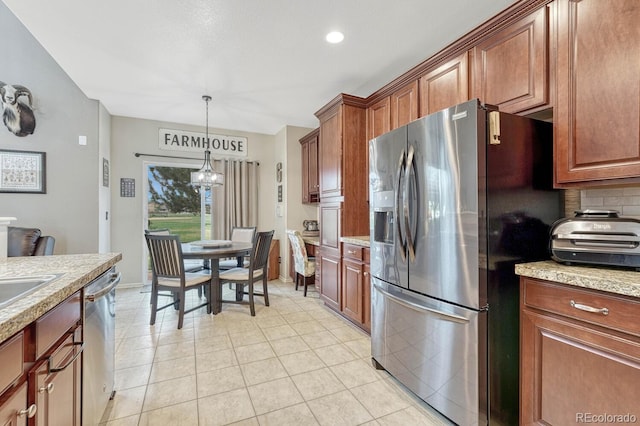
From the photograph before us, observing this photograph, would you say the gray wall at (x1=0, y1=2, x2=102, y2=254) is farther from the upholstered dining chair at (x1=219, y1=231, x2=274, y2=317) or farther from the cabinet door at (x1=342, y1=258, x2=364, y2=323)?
the cabinet door at (x1=342, y1=258, x2=364, y2=323)

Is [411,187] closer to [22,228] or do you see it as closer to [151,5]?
[151,5]

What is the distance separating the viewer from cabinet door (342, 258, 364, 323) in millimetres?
2893

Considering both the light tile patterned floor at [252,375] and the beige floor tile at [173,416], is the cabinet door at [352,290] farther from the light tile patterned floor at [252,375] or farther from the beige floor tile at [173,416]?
the beige floor tile at [173,416]

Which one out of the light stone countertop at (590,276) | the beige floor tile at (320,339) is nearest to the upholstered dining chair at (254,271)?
the beige floor tile at (320,339)

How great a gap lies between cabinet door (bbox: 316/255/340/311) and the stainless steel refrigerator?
4.52 ft

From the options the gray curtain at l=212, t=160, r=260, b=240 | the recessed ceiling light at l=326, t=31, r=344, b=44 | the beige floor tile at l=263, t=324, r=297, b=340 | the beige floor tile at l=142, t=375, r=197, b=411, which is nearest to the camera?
the beige floor tile at l=142, t=375, r=197, b=411

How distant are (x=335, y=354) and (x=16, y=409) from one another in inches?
80.8

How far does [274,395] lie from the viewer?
6.36 feet

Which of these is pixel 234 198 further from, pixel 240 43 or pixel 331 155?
pixel 240 43

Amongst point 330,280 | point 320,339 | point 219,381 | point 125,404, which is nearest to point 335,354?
point 320,339

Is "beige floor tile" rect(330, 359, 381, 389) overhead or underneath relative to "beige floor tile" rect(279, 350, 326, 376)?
underneath

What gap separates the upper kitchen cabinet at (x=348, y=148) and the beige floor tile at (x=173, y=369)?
2.07m

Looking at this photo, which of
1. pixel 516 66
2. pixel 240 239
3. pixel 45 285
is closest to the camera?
pixel 45 285

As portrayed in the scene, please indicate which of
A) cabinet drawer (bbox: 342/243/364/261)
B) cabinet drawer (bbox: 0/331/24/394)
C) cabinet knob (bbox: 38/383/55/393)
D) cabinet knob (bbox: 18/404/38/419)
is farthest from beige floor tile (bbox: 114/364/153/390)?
→ cabinet drawer (bbox: 342/243/364/261)
